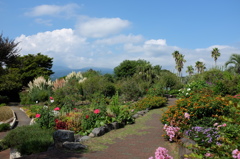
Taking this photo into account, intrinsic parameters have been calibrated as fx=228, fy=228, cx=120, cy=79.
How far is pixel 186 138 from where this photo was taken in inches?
219

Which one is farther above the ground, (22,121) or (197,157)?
(197,157)

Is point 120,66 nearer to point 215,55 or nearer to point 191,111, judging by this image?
point 215,55

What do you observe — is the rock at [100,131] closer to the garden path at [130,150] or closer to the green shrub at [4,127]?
the garden path at [130,150]

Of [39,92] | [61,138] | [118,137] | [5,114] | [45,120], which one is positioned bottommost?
[5,114]

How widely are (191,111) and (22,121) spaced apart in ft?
37.1

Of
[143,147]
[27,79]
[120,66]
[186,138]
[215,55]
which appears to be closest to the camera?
[186,138]

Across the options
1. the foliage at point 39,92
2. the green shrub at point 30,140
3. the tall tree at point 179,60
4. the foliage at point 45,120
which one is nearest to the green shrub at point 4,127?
the green shrub at point 30,140

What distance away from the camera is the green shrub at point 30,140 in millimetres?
6207

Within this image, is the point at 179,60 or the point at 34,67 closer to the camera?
the point at 34,67

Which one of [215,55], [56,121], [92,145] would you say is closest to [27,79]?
[56,121]

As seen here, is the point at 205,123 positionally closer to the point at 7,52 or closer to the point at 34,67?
the point at 7,52

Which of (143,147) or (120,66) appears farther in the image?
(120,66)

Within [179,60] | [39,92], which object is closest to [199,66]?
[179,60]

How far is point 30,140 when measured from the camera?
21.5ft
